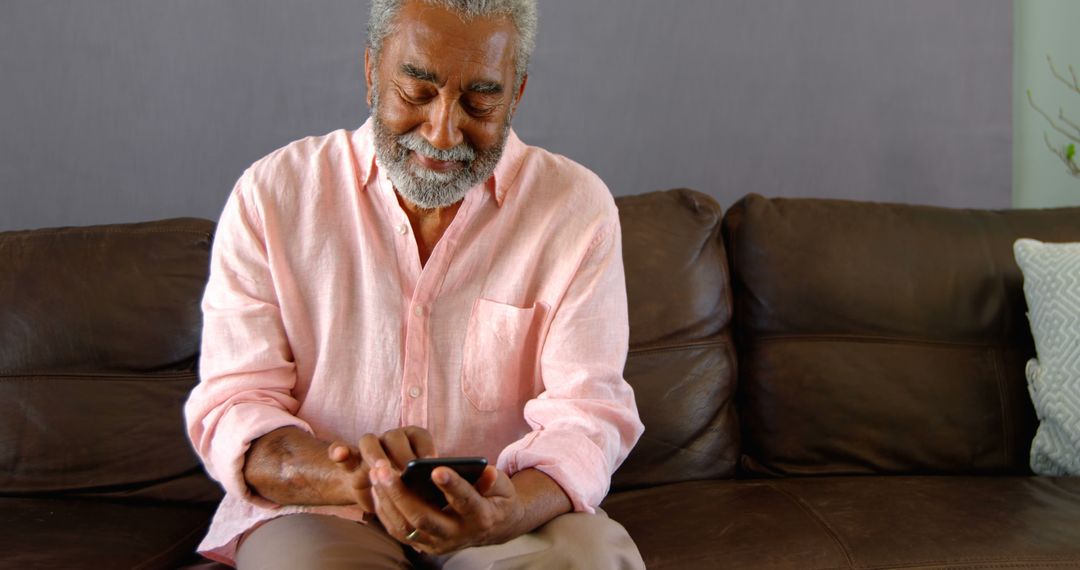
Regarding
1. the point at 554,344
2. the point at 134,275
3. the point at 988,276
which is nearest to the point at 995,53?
the point at 988,276

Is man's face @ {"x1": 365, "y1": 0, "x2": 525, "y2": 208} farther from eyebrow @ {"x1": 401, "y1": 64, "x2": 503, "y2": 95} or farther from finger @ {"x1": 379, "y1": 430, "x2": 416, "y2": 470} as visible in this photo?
finger @ {"x1": 379, "y1": 430, "x2": 416, "y2": 470}

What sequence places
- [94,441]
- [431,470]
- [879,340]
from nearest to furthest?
[431,470] < [94,441] < [879,340]

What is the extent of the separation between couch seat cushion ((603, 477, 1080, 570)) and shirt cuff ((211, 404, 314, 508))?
0.59 meters

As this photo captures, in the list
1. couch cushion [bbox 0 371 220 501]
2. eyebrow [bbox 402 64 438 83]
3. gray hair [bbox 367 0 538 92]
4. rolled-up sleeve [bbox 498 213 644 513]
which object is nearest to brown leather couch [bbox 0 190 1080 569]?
couch cushion [bbox 0 371 220 501]

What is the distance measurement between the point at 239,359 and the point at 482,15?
590 mm

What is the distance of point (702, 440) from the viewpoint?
195cm

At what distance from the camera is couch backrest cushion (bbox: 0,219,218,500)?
1.80m

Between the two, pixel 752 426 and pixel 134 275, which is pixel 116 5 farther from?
pixel 752 426

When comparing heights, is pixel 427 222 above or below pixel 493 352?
above

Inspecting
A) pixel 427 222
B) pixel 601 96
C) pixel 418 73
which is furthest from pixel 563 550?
pixel 601 96

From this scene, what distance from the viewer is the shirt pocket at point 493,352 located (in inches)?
58.6

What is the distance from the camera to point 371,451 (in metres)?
1.17

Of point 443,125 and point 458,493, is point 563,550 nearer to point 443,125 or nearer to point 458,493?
point 458,493

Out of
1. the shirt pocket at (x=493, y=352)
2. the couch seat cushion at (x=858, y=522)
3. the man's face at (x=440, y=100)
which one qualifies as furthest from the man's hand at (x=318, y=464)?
the couch seat cushion at (x=858, y=522)
